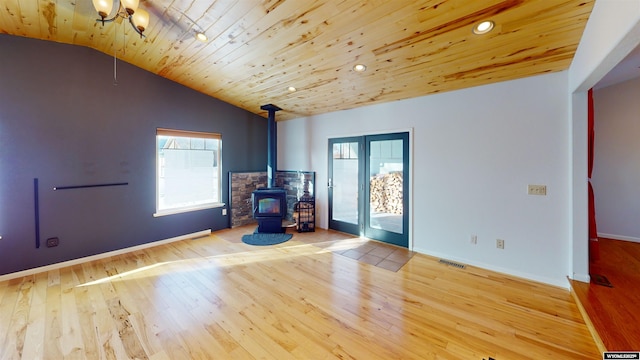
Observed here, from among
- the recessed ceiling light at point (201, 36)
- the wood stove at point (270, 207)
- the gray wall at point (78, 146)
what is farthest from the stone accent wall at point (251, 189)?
the recessed ceiling light at point (201, 36)

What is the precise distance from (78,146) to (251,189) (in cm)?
286

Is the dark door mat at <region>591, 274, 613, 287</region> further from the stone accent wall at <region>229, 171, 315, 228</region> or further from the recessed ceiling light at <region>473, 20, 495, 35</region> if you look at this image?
the stone accent wall at <region>229, 171, 315, 228</region>

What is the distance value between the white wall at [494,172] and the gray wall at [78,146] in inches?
154

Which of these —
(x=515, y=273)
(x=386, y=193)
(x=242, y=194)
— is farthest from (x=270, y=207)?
(x=515, y=273)

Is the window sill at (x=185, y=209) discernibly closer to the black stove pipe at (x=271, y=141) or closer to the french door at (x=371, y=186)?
the black stove pipe at (x=271, y=141)

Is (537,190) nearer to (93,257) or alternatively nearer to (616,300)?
(616,300)

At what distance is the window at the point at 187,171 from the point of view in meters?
4.09

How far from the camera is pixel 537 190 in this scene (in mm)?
2760

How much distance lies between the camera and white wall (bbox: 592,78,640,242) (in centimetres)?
376

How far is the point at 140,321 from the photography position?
2.09 meters

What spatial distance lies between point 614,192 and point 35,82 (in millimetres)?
8664

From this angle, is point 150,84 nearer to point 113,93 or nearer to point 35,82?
point 113,93

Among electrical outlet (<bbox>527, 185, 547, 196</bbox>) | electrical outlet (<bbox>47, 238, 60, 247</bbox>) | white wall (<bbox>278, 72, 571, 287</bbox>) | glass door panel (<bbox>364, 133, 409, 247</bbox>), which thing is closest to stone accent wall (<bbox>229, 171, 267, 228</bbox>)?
electrical outlet (<bbox>47, 238, 60, 247</bbox>)

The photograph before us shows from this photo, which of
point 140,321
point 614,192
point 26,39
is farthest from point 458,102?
point 26,39
